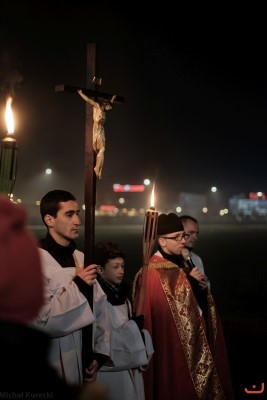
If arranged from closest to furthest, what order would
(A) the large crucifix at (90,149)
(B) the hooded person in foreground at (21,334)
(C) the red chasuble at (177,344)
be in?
(B) the hooded person in foreground at (21,334)
(A) the large crucifix at (90,149)
(C) the red chasuble at (177,344)

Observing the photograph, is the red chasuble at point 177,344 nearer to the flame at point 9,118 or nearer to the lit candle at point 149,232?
the lit candle at point 149,232

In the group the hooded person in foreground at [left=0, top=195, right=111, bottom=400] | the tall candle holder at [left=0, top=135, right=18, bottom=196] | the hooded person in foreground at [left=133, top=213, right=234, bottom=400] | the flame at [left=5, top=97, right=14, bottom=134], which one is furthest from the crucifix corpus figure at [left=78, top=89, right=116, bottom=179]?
the hooded person in foreground at [left=0, top=195, right=111, bottom=400]

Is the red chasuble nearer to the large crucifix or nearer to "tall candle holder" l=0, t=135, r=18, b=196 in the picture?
the large crucifix

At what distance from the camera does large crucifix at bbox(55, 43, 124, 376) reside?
12.5 feet

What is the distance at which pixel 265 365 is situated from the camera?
7.71 m

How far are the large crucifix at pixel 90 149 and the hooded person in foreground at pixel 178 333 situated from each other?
1.46 meters

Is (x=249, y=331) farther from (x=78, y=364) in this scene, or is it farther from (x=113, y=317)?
(x=78, y=364)

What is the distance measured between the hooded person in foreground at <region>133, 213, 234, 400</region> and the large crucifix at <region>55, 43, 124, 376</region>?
146cm

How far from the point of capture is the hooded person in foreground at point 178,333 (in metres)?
5.29

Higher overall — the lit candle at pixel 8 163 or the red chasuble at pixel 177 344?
the lit candle at pixel 8 163

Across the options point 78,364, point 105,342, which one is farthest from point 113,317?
point 78,364

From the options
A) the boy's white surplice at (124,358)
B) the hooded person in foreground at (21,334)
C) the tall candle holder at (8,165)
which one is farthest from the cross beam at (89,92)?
the hooded person in foreground at (21,334)

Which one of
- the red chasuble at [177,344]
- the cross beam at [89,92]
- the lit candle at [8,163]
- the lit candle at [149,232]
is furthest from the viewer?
the red chasuble at [177,344]

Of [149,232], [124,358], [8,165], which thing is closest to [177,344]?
[124,358]
